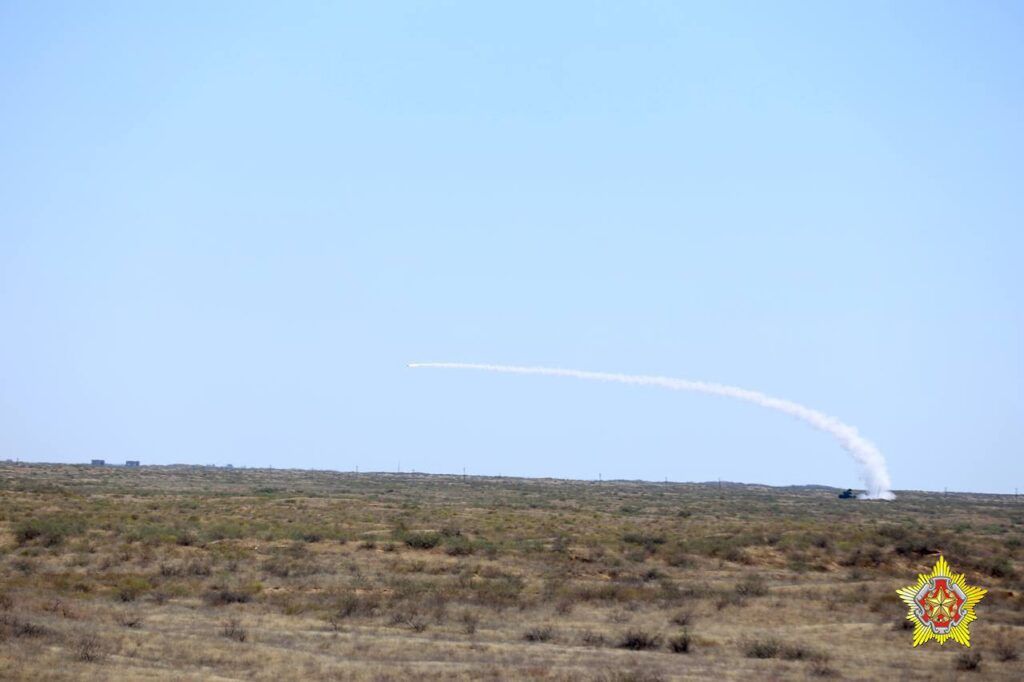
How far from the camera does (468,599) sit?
105ft

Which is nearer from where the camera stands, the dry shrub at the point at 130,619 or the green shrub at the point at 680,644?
the green shrub at the point at 680,644

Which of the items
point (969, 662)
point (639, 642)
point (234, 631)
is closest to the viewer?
point (969, 662)

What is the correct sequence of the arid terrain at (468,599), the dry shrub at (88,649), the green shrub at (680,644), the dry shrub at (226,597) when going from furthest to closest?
1. the dry shrub at (226,597)
2. the green shrub at (680,644)
3. the arid terrain at (468,599)
4. the dry shrub at (88,649)

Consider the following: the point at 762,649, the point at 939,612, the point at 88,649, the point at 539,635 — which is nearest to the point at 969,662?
the point at 939,612

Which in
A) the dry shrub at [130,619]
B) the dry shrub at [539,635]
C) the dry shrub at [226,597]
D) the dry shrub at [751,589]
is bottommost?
the dry shrub at [130,619]

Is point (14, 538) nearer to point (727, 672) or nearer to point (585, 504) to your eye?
Result: point (727, 672)

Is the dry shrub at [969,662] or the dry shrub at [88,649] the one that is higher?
the dry shrub at [969,662]

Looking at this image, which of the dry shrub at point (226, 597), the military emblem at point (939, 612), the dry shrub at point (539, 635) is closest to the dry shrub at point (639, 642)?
the dry shrub at point (539, 635)

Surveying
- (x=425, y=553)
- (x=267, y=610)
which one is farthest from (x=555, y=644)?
(x=425, y=553)

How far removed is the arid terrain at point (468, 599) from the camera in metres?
22.7

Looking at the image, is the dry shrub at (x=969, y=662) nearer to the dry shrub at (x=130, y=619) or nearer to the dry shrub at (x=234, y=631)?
the dry shrub at (x=234, y=631)

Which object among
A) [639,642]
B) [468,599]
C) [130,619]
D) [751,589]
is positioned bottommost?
[130,619]

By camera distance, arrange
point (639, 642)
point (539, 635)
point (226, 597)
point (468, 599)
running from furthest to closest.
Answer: point (468, 599), point (226, 597), point (539, 635), point (639, 642)

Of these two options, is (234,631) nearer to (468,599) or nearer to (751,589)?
(468,599)
